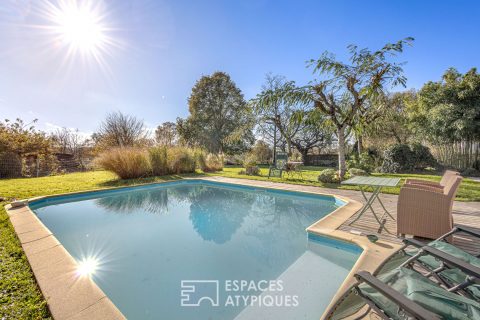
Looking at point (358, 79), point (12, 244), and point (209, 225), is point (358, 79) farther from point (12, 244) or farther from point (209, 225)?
point (12, 244)

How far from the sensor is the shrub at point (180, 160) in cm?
1025

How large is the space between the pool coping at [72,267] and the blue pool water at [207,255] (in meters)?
0.27

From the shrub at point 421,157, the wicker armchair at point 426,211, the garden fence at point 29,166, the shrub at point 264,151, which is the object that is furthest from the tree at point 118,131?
the shrub at point 421,157

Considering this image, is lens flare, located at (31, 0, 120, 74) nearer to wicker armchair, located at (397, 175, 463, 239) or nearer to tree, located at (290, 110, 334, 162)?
wicker armchair, located at (397, 175, 463, 239)

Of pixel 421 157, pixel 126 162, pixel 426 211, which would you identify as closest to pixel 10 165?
pixel 126 162

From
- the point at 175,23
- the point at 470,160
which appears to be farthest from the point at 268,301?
the point at 470,160

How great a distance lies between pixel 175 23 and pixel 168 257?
800cm

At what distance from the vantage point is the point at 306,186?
695cm

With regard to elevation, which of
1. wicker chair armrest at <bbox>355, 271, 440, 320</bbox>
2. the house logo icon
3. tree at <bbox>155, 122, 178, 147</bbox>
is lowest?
the house logo icon

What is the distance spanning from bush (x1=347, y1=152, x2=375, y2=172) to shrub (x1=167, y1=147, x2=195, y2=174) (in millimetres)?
8728

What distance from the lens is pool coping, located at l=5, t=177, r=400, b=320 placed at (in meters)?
1.57

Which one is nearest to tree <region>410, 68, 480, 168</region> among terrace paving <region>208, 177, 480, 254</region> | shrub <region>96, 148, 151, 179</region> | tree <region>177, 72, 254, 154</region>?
terrace paving <region>208, 177, 480, 254</region>

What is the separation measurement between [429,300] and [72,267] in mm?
3058

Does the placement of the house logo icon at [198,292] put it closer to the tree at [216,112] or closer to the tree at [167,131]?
the tree at [216,112]
